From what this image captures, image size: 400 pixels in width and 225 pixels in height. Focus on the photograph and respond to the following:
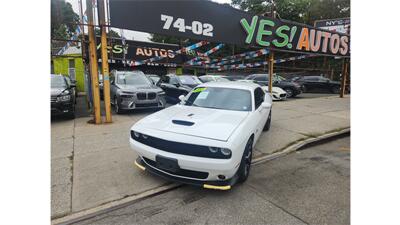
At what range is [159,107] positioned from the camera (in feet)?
30.2

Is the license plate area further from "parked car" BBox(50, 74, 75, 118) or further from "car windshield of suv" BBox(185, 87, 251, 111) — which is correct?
"parked car" BBox(50, 74, 75, 118)

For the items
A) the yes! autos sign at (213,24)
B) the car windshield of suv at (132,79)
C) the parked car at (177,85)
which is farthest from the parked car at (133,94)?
the yes! autos sign at (213,24)

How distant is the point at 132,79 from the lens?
9.58 m

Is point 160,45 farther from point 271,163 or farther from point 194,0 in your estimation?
point 271,163

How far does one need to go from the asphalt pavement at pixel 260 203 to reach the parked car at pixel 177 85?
6.87 meters

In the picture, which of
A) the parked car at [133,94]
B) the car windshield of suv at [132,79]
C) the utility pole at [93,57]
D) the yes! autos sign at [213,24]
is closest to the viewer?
the yes! autos sign at [213,24]

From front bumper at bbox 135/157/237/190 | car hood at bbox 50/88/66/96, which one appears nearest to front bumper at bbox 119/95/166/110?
car hood at bbox 50/88/66/96

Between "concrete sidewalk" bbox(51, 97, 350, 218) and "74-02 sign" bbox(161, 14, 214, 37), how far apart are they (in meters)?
3.12

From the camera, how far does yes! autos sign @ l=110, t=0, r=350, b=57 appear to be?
20.9 feet

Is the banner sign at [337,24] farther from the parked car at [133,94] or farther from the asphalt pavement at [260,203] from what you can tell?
the asphalt pavement at [260,203]

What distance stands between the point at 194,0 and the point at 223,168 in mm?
5900

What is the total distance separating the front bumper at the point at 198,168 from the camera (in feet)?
9.86

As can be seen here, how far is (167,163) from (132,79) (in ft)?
23.1

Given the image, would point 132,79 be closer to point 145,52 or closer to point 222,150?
point 222,150
